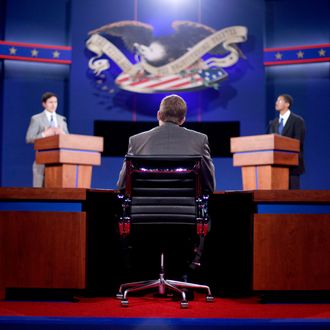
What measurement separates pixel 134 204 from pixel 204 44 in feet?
16.6

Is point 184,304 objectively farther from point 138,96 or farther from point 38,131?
point 138,96

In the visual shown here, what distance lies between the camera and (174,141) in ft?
11.2

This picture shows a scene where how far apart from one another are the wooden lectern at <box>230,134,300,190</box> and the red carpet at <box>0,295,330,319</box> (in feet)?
3.00

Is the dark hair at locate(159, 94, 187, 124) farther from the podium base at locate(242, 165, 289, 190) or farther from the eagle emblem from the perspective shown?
the eagle emblem

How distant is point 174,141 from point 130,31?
478cm

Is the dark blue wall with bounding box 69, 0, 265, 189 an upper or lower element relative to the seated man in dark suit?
upper

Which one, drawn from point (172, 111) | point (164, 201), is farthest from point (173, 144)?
point (164, 201)

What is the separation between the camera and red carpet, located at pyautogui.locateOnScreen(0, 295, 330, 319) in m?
3.06

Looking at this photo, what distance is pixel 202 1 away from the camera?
26.1ft

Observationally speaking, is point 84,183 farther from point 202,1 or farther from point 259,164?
point 202,1

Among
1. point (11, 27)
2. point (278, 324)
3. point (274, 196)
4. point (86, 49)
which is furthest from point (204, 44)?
point (278, 324)

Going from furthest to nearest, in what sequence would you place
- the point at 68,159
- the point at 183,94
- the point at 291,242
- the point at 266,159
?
the point at 183,94
the point at 68,159
the point at 266,159
the point at 291,242

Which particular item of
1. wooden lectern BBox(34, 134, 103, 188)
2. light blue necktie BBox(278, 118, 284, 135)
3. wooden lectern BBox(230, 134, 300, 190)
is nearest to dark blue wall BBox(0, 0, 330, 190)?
light blue necktie BBox(278, 118, 284, 135)

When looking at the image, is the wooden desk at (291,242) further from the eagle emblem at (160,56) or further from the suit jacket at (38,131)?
the eagle emblem at (160,56)
